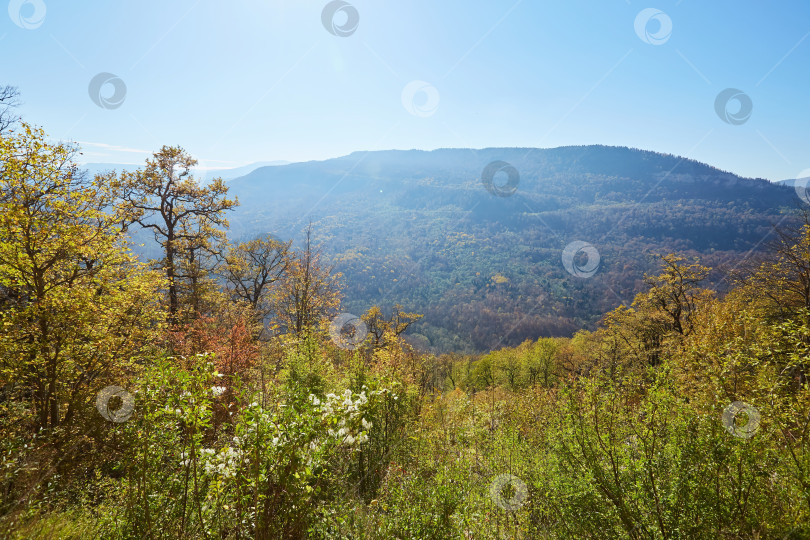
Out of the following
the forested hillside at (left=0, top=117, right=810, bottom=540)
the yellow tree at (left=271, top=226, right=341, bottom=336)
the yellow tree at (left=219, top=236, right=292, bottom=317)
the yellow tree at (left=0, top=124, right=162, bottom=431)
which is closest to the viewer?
the forested hillside at (left=0, top=117, right=810, bottom=540)

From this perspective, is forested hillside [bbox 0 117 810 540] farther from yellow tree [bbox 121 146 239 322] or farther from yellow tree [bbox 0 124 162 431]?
yellow tree [bbox 121 146 239 322]

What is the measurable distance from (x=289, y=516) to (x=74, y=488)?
16.5ft

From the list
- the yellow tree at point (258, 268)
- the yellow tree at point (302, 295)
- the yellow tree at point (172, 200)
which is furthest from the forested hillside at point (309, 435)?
the yellow tree at point (258, 268)

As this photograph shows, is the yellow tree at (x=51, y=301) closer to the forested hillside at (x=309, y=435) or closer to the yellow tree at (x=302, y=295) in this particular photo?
the forested hillside at (x=309, y=435)

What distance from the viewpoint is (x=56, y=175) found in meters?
8.95

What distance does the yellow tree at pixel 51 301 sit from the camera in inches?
304

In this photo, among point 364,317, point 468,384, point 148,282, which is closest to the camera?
point 148,282

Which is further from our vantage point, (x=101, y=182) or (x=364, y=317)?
(x=364, y=317)

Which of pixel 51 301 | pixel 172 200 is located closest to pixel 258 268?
pixel 172 200

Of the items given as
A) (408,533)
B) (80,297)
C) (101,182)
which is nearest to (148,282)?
(80,297)

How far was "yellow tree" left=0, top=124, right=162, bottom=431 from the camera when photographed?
25.3 feet

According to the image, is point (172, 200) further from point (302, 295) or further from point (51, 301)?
point (51, 301)

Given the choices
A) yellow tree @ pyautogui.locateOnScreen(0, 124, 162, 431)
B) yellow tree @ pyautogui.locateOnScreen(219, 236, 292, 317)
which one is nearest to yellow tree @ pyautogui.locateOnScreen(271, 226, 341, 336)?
yellow tree @ pyautogui.locateOnScreen(219, 236, 292, 317)

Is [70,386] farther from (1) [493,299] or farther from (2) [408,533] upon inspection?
(1) [493,299]
